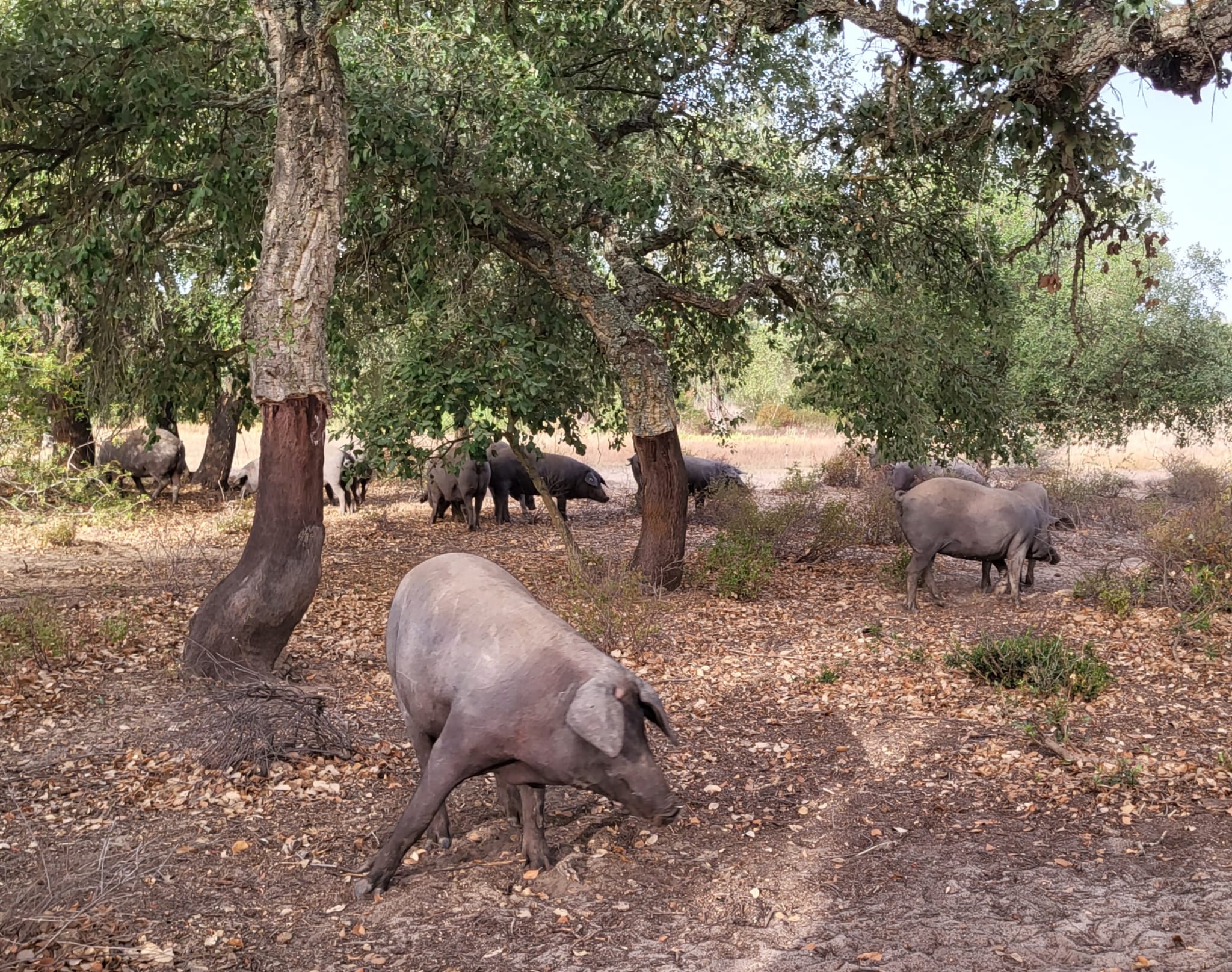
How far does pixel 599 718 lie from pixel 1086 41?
6.41m

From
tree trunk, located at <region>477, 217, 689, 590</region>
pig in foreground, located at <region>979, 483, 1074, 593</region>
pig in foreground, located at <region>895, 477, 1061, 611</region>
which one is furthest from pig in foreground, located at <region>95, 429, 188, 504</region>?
pig in foreground, located at <region>979, 483, 1074, 593</region>

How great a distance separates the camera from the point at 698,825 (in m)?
6.81

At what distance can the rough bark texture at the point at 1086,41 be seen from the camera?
25.3ft

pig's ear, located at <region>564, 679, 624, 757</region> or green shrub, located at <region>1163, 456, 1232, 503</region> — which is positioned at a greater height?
green shrub, located at <region>1163, 456, 1232, 503</region>

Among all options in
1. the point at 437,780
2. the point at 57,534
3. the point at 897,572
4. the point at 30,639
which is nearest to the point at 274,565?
the point at 30,639

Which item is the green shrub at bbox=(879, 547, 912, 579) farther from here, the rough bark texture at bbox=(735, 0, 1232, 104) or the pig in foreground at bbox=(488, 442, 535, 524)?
the pig in foreground at bbox=(488, 442, 535, 524)

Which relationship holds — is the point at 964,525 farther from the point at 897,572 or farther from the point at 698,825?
the point at 698,825

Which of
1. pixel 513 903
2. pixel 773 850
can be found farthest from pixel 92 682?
pixel 773 850

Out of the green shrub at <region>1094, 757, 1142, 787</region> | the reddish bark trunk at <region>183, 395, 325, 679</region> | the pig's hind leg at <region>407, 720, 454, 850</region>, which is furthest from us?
the reddish bark trunk at <region>183, 395, 325, 679</region>

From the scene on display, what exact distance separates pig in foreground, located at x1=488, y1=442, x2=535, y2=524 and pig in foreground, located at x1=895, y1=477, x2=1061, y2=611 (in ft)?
28.9

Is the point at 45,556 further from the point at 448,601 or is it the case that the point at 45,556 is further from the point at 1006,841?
the point at 1006,841

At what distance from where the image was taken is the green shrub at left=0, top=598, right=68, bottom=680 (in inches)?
375

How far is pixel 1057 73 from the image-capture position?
8.24 m

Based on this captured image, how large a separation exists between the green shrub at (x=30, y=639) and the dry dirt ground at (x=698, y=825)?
0.84 feet
